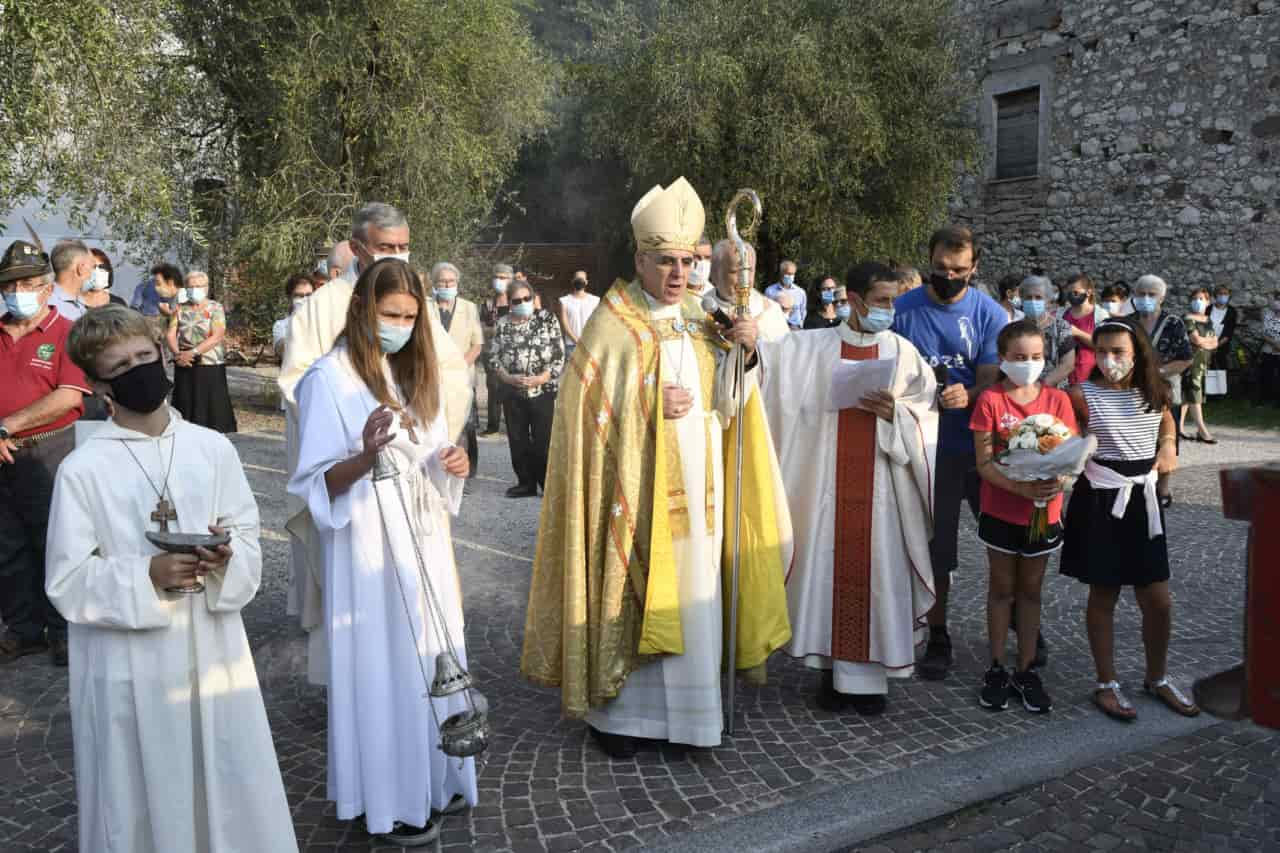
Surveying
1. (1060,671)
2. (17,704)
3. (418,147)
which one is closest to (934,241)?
(1060,671)

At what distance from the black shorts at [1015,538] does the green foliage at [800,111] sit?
13.0m

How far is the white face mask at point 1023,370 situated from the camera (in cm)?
478

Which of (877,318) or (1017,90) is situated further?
(1017,90)

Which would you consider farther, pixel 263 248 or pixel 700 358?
pixel 263 248

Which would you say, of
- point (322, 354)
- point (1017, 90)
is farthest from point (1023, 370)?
point (1017, 90)

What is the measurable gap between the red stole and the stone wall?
13600 mm

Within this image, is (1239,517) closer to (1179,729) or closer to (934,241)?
(1179,729)

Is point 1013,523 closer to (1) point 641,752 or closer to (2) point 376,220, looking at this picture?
(1) point 641,752

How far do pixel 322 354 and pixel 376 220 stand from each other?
0.71 m

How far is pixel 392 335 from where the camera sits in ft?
11.4

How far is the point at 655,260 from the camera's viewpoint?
4.38 m

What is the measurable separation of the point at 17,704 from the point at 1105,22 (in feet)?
59.4

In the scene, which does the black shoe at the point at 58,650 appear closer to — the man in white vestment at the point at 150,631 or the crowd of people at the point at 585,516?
the crowd of people at the point at 585,516

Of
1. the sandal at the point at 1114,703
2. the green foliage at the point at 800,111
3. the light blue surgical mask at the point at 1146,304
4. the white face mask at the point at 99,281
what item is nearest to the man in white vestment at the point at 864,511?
the sandal at the point at 1114,703
